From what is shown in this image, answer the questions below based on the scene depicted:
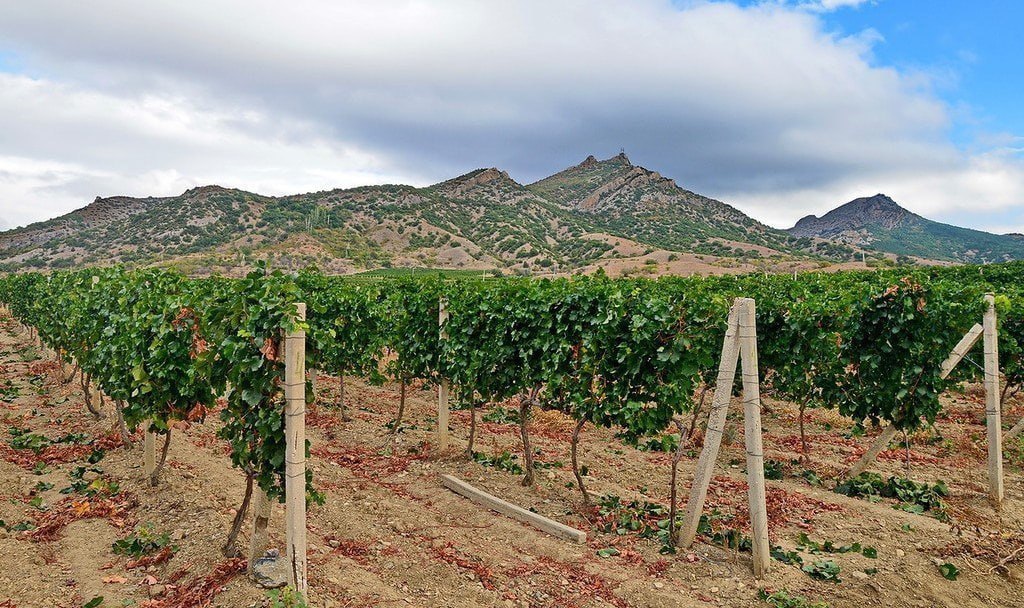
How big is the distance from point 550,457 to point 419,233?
Answer: 67903 millimetres

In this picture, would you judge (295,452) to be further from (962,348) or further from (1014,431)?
(1014,431)

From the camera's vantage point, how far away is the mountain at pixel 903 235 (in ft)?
296

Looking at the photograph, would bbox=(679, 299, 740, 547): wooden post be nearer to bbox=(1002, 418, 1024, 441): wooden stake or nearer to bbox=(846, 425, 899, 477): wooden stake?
bbox=(846, 425, 899, 477): wooden stake

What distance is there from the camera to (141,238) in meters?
72.5

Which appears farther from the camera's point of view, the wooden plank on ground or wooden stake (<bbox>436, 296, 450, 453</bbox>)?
wooden stake (<bbox>436, 296, 450, 453</bbox>)

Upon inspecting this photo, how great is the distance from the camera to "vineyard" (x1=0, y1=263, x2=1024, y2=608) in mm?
4770

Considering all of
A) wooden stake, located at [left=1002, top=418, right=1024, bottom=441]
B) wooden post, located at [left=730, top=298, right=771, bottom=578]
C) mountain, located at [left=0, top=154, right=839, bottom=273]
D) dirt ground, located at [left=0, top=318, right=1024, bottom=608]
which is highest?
mountain, located at [left=0, top=154, right=839, bottom=273]

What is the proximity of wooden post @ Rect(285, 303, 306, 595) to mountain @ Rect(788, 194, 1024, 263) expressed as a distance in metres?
93.5

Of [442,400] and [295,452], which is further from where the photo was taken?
[442,400]

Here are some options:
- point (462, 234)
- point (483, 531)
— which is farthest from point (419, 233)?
point (483, 531)

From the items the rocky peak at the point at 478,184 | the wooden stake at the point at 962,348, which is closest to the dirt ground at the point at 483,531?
the wooden stake at the point at 962,348

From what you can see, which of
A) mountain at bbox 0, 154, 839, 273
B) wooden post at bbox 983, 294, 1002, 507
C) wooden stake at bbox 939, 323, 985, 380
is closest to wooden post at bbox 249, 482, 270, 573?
wooden stake at bbox 939, 323, 985, 380

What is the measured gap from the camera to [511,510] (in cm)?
650

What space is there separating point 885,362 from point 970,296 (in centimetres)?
140
